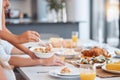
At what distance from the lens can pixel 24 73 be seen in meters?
2.16

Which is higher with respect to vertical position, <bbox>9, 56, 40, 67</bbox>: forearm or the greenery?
the greenery

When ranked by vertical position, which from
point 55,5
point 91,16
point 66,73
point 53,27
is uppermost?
point 55,5

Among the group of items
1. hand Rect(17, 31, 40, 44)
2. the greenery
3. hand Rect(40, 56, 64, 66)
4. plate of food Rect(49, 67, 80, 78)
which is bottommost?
plate of food Rect(49, 67, 80, 78)

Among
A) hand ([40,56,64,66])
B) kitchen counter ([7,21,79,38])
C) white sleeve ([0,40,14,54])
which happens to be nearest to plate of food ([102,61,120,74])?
hand ([40,56,64,66])

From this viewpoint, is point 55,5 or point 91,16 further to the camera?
point 91,16

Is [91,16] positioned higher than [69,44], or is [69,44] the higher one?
[91,16]

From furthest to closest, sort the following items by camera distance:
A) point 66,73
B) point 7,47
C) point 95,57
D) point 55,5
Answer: point 55,5, point 7,47, point 95,57, point 66,73

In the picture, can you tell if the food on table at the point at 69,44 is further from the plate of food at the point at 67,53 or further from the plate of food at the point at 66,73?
the plate of food at the point at 66,73

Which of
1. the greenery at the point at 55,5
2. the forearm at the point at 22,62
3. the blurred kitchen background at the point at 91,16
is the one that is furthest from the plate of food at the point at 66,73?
the greenery at the point at 55,5

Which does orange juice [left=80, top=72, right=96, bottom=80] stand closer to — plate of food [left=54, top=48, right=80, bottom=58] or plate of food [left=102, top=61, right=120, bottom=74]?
plate of food [left=102, top=61, right=120, bottom=74]

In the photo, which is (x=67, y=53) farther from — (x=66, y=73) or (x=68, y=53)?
(x=66, y=73)

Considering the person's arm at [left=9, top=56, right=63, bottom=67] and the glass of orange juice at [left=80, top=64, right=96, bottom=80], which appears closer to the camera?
the glass of orange juice at [left=80, top=64, right=96, bottom=80]

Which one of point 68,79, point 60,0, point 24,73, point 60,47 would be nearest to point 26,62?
point 24,73

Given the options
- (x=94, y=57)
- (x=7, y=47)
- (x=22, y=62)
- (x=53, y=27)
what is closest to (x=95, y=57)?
(x=94, y=57)
